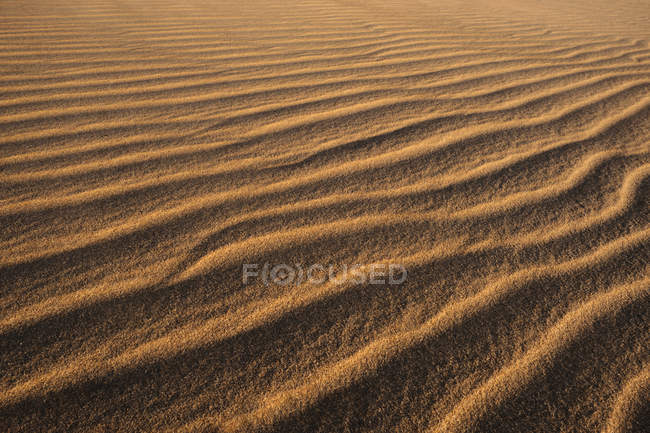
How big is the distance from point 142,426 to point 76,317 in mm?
346

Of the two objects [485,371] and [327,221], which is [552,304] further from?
[327,221]

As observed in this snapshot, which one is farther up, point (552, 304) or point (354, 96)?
point (354, 96)

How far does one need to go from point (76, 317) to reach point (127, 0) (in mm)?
3801

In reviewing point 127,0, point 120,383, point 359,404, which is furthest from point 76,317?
point 127,0

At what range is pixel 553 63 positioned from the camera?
2.53 meters

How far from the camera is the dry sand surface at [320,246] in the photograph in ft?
2.83

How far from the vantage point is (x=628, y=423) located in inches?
32.4

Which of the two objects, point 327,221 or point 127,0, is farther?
point 127,0

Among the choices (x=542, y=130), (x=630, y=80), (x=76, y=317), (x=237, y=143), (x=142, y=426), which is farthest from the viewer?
(x=630, y=80)

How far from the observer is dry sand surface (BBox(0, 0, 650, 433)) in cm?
86

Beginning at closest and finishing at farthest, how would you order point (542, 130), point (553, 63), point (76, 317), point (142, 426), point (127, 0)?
point (142, 426) < point (76, 317) < point (542, 130) < point (553, 63) < point (127, 0)

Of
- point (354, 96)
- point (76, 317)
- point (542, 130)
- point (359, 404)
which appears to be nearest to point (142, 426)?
point (76, 317)

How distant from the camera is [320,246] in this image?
1201 millimetres

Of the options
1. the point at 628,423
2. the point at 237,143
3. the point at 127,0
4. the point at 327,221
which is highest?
the point at 127,0
